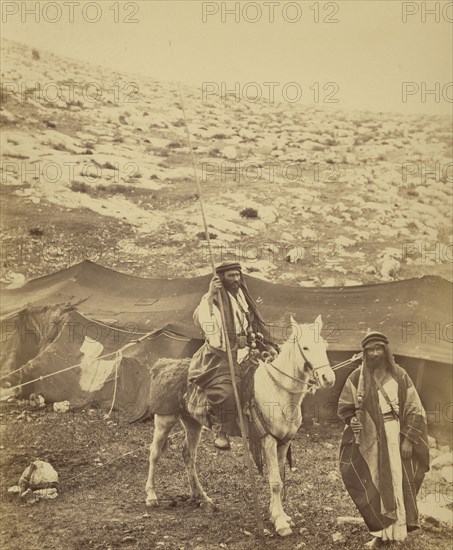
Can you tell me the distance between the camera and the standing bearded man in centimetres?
631

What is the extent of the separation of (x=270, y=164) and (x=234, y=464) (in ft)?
9.61

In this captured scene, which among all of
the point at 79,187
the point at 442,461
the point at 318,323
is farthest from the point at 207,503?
the point at 79,187

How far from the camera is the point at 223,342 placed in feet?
21.3

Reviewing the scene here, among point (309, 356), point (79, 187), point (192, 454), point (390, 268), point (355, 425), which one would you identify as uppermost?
point (79, 187)

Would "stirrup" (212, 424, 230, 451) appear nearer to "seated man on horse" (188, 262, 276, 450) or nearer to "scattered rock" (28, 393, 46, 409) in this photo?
"seated man on horse" (188, 262, 276, 450)

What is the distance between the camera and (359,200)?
7297mm

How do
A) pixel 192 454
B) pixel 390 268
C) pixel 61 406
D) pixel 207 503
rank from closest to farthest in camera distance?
pixel 207 503
pixel 192 454
pixel 61 406
pixel 390 268

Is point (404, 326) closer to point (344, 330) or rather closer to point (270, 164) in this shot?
point (344, 330)

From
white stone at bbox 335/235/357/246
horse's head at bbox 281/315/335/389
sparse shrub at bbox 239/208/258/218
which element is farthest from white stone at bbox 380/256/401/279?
sparse shrub at bbox 239/208/258/218

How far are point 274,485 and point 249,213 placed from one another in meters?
2.57

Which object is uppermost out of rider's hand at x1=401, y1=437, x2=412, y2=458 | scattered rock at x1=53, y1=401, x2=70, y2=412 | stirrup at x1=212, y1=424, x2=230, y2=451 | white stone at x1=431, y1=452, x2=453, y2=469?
scattered rock at x1=53, y1=401, x2=70, y2=412

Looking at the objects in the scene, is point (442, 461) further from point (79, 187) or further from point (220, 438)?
point (79, 187)

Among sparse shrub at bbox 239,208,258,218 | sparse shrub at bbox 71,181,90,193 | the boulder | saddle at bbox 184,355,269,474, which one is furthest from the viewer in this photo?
sparse shrub at bbox 71,181,90,193

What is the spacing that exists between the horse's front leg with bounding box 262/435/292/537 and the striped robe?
1.91 feet
